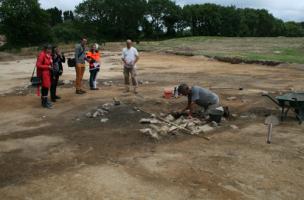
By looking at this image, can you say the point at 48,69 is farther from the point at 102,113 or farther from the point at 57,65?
the point at 102,113

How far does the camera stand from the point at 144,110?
11.6 metres

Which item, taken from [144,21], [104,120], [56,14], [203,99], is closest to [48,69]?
[104,120]

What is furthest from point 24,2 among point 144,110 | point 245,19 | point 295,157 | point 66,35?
point 295,157

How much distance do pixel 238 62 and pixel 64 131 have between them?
17.4 m

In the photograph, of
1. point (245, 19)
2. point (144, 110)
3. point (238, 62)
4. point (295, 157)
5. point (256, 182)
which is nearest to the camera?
point (256, 182)

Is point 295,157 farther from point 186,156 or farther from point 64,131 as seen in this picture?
point 64,131

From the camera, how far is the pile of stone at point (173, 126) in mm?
9297

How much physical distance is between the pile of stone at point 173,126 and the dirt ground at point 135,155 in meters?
0.20

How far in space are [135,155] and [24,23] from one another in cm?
5855

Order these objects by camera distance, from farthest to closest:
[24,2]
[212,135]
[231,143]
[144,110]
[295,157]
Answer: [24,2] < [144,110] < [212,135] < [231,143] < [295,157]

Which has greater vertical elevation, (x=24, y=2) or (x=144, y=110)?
(x=24, y=2)

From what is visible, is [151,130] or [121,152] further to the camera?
[151,130]

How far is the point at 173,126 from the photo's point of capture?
968 centimetres

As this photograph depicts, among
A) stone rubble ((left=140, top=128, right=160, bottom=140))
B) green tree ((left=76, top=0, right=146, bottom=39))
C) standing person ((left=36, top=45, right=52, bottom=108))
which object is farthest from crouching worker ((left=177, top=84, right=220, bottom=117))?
green tree ((left=76, top=0, right=146, bottom=39))
